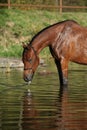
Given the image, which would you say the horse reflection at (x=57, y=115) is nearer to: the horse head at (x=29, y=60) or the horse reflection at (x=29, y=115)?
the horse reflection at (x=29, y=115)

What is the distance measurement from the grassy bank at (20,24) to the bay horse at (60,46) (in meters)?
13.3

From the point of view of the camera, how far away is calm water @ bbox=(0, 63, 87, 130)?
11.7 meters

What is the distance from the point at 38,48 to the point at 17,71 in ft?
22.5

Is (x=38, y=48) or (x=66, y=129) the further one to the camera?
(x=38, y=48)

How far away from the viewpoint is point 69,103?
1468cm

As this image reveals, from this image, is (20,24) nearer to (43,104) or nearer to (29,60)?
(29,60)

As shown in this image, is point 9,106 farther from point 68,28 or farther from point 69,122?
point 68,28

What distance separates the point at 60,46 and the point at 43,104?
15.4 feet

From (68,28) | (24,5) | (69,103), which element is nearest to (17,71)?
(68,28)

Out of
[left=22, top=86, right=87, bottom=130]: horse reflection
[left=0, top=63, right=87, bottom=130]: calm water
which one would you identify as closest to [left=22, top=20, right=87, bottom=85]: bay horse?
[left=0, top=63, right=87, bottom=130]: calm water

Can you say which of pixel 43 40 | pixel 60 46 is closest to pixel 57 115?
pixel 43 40

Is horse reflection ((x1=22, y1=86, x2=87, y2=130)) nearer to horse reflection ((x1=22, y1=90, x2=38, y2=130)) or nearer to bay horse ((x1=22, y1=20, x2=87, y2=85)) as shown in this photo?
horse reflection ((x1=22, y1=90, x2=38, y2=130))

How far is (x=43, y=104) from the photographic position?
47.7 ft

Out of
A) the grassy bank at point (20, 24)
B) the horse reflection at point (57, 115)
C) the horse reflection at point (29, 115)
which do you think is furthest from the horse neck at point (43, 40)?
the grassy bank at point (20, 24)
